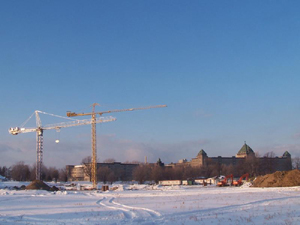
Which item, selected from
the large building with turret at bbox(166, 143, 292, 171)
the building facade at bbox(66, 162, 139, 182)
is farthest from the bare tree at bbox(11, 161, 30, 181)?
the large building with turret at bbox(166, 143, 292, 171)

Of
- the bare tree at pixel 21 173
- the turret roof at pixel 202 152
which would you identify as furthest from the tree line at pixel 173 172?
the turret roof at pixel 202 152

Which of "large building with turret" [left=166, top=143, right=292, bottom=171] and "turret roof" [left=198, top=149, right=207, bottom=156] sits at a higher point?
"turret roof" [left=198, top=149, right=207, bottom=156]

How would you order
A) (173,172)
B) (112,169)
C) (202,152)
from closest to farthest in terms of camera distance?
(173,172)
(112,169)
(202,152)

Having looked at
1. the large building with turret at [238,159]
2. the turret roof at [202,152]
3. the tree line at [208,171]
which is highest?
the turret roof at [202,152]

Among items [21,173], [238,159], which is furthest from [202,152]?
[21,173]

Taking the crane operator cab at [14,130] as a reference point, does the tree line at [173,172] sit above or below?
below

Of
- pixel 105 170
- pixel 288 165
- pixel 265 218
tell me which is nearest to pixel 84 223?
pixel 265 218

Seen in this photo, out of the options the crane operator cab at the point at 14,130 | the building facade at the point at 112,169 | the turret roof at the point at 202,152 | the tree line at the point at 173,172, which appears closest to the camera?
the crane operator cab at the point at 14,130

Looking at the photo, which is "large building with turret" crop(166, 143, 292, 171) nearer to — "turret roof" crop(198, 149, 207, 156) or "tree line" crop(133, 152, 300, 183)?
"turret roof" crop(198, 149, 207, 156)

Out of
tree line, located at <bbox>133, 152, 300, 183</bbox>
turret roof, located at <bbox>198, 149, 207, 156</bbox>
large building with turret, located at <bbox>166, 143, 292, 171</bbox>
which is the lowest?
tree line, located at <bbox>133, 152, 300, 183</bbox>

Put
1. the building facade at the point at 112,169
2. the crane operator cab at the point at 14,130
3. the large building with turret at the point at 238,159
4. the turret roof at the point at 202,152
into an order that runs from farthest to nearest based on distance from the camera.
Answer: the turret roof at the point at 202,152
the large building with turret at the point at 238,159
the building facade at the point at 112,169
the crane operator cab at the point at 14,130

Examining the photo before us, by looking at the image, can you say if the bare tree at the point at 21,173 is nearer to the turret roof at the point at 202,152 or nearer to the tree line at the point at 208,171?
the tree line at the point at 208,171

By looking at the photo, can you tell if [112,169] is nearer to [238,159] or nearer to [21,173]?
[21,173]

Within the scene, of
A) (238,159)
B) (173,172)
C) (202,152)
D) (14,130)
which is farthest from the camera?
(202,152)
